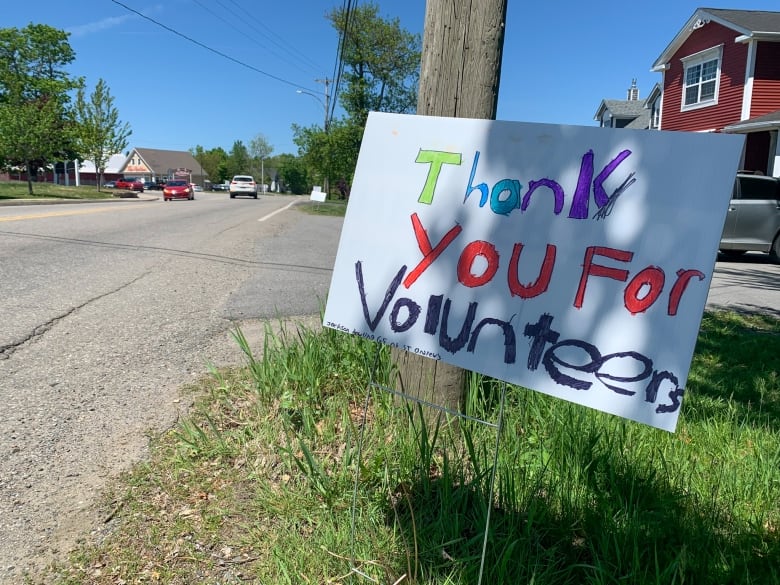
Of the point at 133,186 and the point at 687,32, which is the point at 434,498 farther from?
the point at 133,186

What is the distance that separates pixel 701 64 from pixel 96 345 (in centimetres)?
2283

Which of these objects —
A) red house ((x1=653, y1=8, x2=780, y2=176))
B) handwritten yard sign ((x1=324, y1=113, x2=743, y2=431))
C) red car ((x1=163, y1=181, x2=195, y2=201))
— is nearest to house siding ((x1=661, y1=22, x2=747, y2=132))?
red house ((x1=653, y1=8, x2=780, y2=176))

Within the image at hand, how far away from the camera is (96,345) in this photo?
455cm

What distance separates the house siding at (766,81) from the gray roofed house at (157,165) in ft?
315

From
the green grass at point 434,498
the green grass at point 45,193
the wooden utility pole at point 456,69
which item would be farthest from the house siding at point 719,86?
the green grass at point 45,193

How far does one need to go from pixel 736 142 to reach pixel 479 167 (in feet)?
2.32

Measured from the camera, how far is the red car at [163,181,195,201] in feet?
131

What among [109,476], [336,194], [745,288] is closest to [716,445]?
[109,476]

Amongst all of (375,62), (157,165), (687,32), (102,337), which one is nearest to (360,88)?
(375,62)

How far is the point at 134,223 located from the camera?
1566cm

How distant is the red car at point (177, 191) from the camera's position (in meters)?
39.8

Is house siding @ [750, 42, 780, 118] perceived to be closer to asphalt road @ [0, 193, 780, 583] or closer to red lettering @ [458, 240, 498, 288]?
asphalt road @ [0, 193, 780, 583]

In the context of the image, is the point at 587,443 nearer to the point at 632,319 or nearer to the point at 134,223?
the point at 632,319

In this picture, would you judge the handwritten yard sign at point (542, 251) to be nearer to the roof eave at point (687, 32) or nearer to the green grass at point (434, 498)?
the green grass at point (434, 498)
